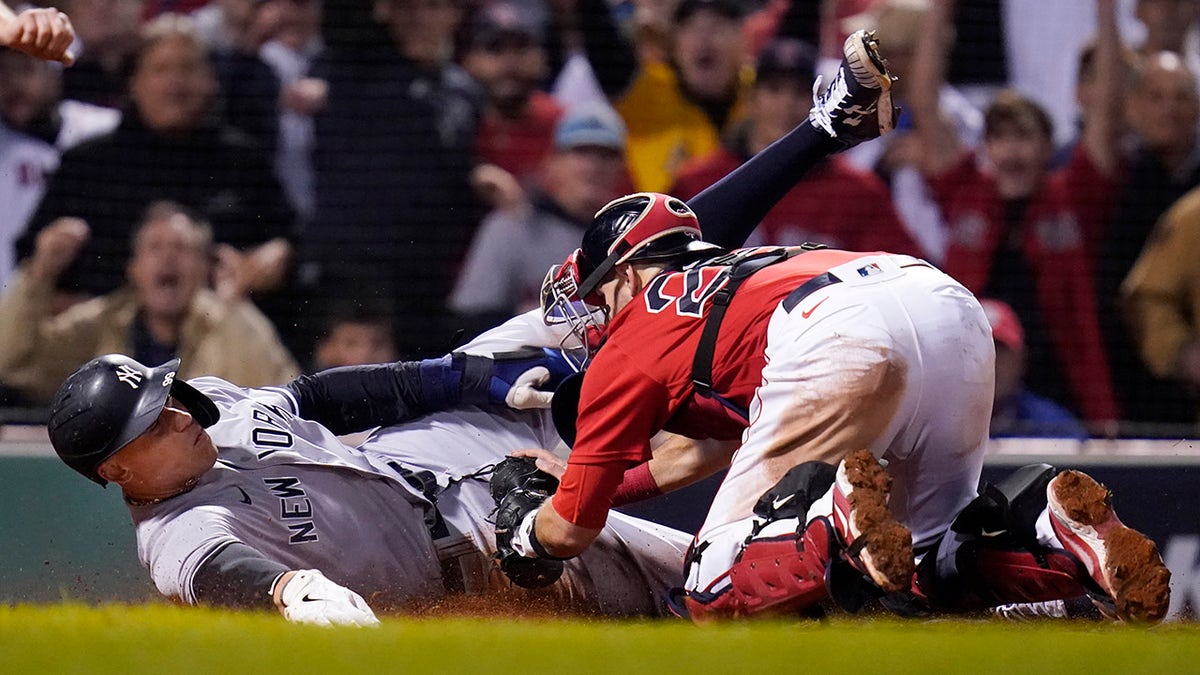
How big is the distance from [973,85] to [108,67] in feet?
15.3

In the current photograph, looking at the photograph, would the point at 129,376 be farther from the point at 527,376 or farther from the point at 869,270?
the point at 869,270

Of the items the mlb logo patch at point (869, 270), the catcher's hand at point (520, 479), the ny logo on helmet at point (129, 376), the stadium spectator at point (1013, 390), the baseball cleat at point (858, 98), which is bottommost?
the stadium spectator at point (1013, 390)

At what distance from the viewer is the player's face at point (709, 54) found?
26.5 feet

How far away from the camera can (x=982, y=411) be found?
4.13 m

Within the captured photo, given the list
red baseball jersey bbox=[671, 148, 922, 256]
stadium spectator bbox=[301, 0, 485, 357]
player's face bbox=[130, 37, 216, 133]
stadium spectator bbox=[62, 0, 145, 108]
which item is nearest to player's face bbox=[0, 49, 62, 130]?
stadium spectator bbox=[62, 0, 145, 108]

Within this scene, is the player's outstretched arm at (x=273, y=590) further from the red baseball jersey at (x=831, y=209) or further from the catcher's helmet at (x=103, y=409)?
the red baseball jersey at (x=831, y=209)

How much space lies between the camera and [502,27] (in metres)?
7.97


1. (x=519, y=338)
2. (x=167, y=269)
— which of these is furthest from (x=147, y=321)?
(x=519, y=338)

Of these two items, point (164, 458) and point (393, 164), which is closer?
point (164, 458)

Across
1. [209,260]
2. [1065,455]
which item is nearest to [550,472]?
[1065,455]

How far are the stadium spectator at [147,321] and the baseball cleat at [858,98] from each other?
11.1 feet

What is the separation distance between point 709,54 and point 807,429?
447cm

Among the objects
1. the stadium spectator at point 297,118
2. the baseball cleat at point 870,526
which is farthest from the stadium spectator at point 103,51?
the baseball cleat at point 870,526

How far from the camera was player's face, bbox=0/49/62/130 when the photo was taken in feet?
24.7
